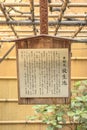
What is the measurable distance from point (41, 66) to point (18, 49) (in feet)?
0.56

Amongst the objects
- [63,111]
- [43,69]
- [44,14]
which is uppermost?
[44,14]

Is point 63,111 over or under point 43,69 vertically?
under

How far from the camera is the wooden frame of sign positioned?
202 centimetres

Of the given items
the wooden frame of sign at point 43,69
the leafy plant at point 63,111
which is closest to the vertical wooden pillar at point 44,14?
the wooden frame of sign at point 43,69

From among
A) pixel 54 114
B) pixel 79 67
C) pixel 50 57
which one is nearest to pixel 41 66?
pixel 50 57

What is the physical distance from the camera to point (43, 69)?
6.70 feet

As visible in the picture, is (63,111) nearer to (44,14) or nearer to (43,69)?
(43,69)

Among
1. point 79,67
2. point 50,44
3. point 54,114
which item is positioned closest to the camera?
point 50,44

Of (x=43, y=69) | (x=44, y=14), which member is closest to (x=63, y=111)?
(x=43, y=69)

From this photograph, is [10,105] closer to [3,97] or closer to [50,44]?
[3,97]

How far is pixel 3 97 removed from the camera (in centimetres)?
585

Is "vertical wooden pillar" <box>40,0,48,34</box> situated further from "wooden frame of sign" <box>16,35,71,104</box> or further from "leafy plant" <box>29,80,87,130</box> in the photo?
"leafy plant" <box>29,80,87,130</box>

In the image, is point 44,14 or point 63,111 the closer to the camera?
point 44,14

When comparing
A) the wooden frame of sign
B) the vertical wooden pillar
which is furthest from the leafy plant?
the vertical wooden pillar
